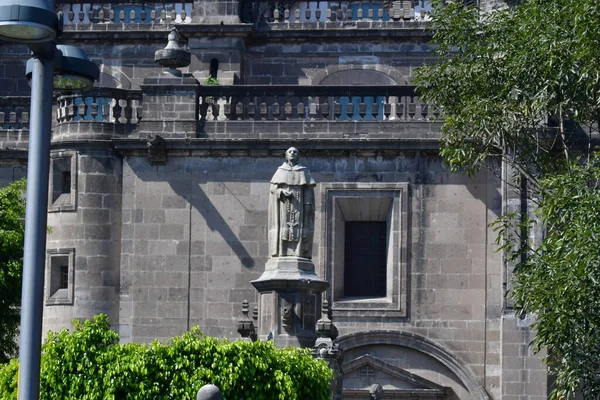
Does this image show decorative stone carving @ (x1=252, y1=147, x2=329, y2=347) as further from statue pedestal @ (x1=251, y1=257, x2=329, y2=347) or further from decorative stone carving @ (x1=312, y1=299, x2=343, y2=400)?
decorative stone carving @ (x1=312, y1=299, x2=343, y2=400)

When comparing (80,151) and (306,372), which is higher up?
(80,151)

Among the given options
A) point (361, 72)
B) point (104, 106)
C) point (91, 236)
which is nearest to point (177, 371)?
point (91, 236)

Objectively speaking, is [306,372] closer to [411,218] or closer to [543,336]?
[543,336]

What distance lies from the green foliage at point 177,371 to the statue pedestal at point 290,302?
2791 mm

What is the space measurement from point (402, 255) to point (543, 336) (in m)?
8.41

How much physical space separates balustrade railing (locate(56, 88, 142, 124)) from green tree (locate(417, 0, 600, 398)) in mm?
7194

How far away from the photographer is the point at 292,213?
30141mm

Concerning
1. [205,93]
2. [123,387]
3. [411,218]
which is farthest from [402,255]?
[123,387]

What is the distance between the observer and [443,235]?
3609cm

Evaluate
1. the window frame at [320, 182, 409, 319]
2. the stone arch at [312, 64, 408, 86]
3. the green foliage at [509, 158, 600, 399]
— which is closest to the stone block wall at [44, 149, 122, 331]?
the window frame at [320, 182, 409, 319]

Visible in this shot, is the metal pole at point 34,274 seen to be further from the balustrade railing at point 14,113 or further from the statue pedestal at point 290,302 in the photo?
the balustrade railing at point 14,113

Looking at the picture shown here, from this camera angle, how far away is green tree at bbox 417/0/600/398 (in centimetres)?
2708

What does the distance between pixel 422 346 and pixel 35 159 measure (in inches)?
772

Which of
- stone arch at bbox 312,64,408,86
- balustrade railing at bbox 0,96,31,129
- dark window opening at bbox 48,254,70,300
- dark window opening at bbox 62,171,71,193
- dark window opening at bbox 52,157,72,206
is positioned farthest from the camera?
stone arch at bbox 312,64,408,86
